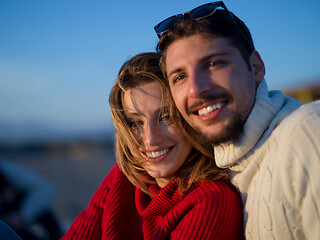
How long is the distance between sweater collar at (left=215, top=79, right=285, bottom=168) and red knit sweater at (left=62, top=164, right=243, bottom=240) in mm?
276

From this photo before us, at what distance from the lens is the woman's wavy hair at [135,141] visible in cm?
204

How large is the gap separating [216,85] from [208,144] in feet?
1.23

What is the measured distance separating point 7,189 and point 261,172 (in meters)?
4.08

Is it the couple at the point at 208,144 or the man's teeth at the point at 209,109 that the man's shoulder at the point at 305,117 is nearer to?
the couple at the point at 208,144

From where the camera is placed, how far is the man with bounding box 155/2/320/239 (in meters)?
1.34

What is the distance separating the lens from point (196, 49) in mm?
1725

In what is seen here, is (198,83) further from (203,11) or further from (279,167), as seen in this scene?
(279,167)

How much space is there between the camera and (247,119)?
1.62 metres

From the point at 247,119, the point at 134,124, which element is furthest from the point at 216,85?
the point at 134,124

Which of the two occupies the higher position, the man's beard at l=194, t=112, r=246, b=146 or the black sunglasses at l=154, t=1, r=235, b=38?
the black sunglasses at l=154, t=1, r=235, b=38

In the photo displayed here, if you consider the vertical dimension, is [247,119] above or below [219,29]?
below

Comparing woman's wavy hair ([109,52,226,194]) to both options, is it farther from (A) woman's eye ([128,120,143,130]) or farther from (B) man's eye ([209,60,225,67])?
(B) man's eye ([209,60,225,67])

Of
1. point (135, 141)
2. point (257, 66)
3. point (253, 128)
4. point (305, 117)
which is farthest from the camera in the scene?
point (135, 141)

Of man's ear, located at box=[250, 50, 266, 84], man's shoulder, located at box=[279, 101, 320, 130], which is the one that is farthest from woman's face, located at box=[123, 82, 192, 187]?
man's shoulder, located at box=[279, 101, 320, 130]
